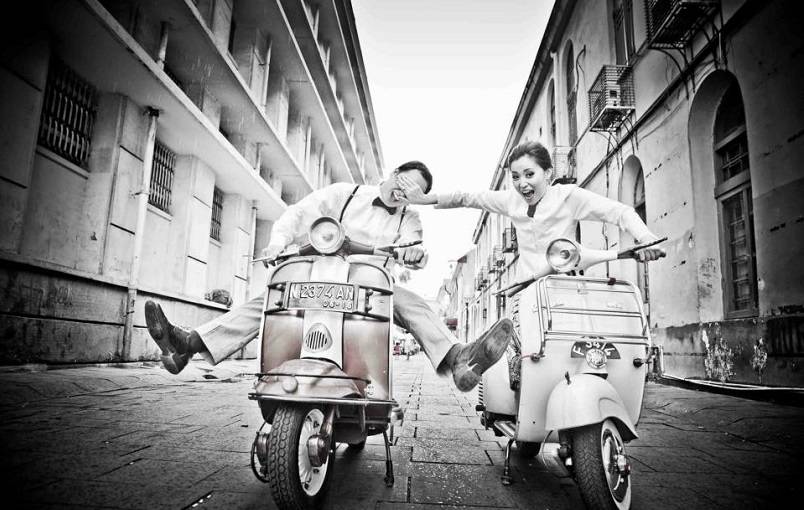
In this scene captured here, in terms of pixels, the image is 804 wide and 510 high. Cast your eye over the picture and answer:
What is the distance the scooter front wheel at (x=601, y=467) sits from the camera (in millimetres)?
1832

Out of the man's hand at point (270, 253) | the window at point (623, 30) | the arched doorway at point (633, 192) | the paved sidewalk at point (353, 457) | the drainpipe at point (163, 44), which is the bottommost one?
the paved sidewalk at point (353, 457)

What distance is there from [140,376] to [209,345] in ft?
14.3

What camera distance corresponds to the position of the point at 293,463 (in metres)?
1.71

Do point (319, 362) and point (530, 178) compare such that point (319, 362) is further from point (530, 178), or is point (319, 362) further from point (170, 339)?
point (530, 178)

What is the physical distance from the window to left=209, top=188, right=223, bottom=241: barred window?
10.7 metres

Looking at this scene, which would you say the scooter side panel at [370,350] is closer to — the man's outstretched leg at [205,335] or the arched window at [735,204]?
the man's outstretched leg at [205,335]

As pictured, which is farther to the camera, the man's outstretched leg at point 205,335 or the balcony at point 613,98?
the balcony at point 613,98

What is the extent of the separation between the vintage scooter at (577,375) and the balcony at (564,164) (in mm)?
10634

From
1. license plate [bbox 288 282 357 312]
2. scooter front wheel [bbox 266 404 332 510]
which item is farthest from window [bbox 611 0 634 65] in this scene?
scooter front wheel [bbox 266 404 332 510]

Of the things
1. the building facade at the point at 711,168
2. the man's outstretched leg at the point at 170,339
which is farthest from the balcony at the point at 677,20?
the man's outstretched leg at the point at 170,339

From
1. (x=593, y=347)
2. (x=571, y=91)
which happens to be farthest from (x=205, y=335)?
(x=571, y=91)

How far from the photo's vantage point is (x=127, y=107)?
26.2 feet

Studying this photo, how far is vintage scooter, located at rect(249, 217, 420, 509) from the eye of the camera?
5.88 ft

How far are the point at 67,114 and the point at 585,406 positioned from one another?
27.4ft
